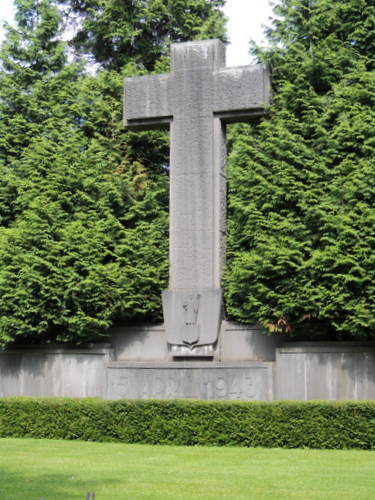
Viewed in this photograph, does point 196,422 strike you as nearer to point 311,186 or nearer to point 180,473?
point 180,473

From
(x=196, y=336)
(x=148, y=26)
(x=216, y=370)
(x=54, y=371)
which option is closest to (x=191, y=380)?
(x=216, y=370)

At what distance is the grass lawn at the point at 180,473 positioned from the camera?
28.0 ft

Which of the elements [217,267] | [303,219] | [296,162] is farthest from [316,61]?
[217,267]

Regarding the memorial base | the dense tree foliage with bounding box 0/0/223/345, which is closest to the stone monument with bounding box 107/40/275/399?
the memorial base

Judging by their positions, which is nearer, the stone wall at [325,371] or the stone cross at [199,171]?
the stone wall at [325,371]

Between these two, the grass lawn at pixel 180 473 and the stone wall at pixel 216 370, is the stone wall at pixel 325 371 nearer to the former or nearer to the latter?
the stone wall at pixel 216 370

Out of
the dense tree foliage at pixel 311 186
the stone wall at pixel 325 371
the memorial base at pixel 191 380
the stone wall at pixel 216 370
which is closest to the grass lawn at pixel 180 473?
the memorial base at pixel 191 380

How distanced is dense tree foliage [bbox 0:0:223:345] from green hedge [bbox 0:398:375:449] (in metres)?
2.67

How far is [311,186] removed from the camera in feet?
50.8

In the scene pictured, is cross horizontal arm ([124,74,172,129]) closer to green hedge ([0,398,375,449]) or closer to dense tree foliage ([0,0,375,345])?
dense tree foliage ([0,0,375,345])

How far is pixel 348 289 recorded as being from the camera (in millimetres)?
14688

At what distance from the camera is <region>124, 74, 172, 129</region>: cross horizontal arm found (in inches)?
684

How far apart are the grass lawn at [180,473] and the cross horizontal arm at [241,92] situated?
7.37m

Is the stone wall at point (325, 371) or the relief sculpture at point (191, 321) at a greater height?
the relief sculpture at point (191, 321)
